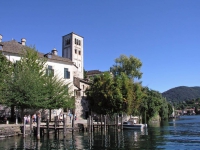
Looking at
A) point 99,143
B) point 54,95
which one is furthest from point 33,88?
point 99,143

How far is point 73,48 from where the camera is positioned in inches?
2916

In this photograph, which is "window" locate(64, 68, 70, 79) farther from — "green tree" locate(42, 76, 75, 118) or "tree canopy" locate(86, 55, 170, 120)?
"green tree" locate(42, 76, 75, 118)

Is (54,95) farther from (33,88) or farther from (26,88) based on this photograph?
(26,88)

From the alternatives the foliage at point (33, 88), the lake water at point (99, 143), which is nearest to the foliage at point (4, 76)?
the foliage at point (33, 88)

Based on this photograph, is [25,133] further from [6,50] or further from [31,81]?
[6,50]

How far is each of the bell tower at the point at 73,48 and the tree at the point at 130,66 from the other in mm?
16010

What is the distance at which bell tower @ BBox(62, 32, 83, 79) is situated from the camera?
73.9m

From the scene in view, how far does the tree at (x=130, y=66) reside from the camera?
2367 inches

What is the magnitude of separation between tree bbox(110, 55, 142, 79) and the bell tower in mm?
16010

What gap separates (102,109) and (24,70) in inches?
666

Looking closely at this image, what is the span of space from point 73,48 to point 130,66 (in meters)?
21.6

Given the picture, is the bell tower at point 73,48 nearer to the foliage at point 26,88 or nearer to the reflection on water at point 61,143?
the foliage at point 26,88

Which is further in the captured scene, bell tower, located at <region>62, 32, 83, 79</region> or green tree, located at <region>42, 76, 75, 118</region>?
bell tower, located at <region>62, 32, 83, 79</region>

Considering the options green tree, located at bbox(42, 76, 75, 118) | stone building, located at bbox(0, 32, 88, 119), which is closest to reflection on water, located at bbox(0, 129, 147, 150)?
green tree, located at bbox(42, 76, 75, 118)
